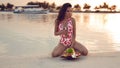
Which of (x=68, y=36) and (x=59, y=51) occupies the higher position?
(x=68, y=36)

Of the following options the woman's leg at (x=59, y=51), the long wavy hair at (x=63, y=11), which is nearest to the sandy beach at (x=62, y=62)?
the woman's leg at (x=59, y=51)

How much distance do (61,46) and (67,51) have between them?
31cm

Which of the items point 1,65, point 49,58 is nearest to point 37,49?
point 49,58

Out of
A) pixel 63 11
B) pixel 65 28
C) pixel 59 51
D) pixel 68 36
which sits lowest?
pixel 59 51

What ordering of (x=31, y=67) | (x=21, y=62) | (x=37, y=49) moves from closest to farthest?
1. (x=31, y=67)
2. (x=21, y=62)
3. (x=37, y=49)

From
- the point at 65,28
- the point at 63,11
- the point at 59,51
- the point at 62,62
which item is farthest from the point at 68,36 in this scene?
the point at 62,62

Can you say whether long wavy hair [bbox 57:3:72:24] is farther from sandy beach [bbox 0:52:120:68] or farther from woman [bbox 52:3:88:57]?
sandy beach [bbox 0:52:120:68]

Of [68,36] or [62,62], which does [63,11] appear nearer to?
[68,36]

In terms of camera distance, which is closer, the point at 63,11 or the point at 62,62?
the point at 62,62

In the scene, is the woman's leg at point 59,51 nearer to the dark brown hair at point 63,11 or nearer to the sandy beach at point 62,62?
the sandy beach at point 62,62

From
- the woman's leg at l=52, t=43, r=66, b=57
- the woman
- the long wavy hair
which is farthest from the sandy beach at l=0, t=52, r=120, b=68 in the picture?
the long wavy hair

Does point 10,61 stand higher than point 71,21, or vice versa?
point 71,21

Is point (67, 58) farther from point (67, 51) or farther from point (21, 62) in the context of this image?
point (21, 62)

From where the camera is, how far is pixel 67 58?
6699 millimetres
